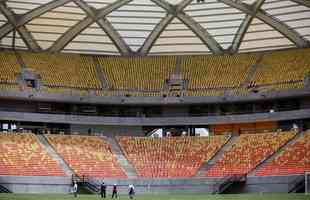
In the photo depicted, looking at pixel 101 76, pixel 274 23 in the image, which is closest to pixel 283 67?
pixel 274 23

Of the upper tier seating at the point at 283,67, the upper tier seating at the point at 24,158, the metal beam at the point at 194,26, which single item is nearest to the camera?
the upper tier seating at the point at 24,158

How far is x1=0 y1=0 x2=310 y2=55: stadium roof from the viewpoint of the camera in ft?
249

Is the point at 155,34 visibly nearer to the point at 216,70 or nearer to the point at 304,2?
the point at 216,70

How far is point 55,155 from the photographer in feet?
241

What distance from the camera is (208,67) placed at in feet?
284

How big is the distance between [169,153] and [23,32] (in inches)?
794

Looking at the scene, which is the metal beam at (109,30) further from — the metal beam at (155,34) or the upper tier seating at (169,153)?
the upper tier seating at (169,153)

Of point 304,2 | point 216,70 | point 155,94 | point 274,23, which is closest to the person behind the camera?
point 304,2

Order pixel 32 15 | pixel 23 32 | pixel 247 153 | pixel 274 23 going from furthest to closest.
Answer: pixel 23 32 < pixel 274 23 < pixel 32 15 < pixel 247 153

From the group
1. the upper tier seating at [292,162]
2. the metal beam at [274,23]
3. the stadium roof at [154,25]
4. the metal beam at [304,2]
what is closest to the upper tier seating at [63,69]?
the stadium roof at [154,25]

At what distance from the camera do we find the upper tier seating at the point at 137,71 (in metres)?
85.4

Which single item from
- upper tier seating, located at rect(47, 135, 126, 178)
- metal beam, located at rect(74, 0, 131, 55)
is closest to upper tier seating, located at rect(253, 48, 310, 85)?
metal beam, located at rect(74, 0, 131, 55)

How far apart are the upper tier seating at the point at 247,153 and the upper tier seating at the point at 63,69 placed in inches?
708

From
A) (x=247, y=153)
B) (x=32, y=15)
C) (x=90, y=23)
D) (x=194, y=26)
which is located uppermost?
(x=32, y=15)
